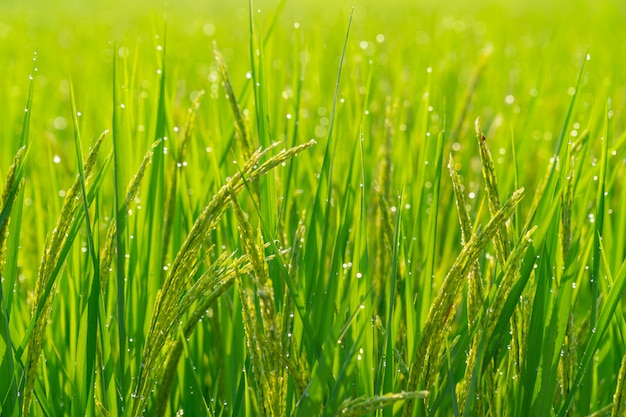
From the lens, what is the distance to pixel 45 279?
80 centimetres

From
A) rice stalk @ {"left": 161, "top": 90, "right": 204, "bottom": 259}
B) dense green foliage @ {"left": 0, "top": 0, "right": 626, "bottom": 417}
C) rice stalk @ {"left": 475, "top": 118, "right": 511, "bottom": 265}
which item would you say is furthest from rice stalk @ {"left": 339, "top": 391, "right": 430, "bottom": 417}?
rice stalk @ {"left": 161, "top": 90, "right": 204, "bottom": 259}

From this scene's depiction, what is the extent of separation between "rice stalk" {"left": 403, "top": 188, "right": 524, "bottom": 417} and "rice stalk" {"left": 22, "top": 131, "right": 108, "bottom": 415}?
0.36 meters

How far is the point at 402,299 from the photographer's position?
1.10 metres

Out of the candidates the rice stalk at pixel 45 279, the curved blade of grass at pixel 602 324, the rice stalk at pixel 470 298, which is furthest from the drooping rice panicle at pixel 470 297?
the rice stalk at pixel 45 279

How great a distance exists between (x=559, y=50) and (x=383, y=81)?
1.39 meters

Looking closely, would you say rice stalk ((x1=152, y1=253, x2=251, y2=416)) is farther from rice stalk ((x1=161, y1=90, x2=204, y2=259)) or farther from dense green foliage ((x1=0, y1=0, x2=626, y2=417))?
rice stalk ((x1=161, y1=90, x2=204, y2=259))

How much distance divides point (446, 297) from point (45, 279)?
39cm

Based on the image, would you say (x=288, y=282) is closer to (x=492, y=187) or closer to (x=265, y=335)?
(x=265, y=335)

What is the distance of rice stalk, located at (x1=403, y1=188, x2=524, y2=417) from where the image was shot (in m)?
0.71

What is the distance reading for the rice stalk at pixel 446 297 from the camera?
0.71 m

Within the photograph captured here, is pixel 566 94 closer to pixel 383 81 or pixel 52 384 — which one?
pixel 383 81

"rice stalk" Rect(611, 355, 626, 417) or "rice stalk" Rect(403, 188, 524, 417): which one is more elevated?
"rice stalk" Rect(403, 188, 524, 417)

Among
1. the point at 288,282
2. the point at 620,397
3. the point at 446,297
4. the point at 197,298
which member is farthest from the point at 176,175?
the point at 620,397

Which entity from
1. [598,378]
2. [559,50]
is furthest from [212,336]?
[559,50]
